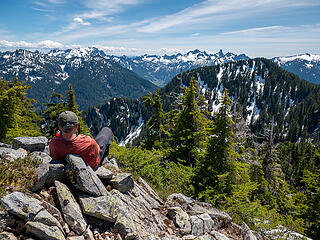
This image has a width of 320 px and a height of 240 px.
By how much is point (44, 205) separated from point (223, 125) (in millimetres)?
10327

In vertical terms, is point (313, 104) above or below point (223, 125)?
below

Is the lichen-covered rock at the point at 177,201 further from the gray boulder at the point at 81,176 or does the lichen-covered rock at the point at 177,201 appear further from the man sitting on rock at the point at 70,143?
the man sitting on rock at the point at 70,143

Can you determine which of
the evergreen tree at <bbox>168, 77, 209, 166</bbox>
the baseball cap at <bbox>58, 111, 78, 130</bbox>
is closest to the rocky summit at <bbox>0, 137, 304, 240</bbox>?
the baseball cap at <bbox>58, 111, 78, 130</bbox>

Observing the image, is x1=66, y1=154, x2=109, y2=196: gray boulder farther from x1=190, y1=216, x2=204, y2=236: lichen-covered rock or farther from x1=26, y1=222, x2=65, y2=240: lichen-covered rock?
x1=190, y1=216, x2=204, y2=236: lichen-covered rock

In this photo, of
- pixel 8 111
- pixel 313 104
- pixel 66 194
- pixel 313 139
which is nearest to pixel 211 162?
pixel 66 194

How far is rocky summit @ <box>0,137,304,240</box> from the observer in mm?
4324

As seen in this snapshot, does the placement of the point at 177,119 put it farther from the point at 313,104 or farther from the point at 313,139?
the point at 313,104

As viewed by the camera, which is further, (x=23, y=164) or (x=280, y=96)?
(x=280, y=96)

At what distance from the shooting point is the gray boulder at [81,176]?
18.4ft

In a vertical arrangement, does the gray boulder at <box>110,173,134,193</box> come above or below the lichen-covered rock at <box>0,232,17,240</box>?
below

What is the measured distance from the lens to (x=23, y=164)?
5.56 metres

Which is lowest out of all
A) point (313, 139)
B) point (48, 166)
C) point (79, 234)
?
point (313, 139)

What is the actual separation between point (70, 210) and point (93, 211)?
1.90 ft

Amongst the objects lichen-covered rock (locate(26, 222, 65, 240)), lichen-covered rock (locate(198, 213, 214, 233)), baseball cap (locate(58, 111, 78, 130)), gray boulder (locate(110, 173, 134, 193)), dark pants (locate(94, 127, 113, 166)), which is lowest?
lichen-covered rock (locate(198, 213, 214, 233))
